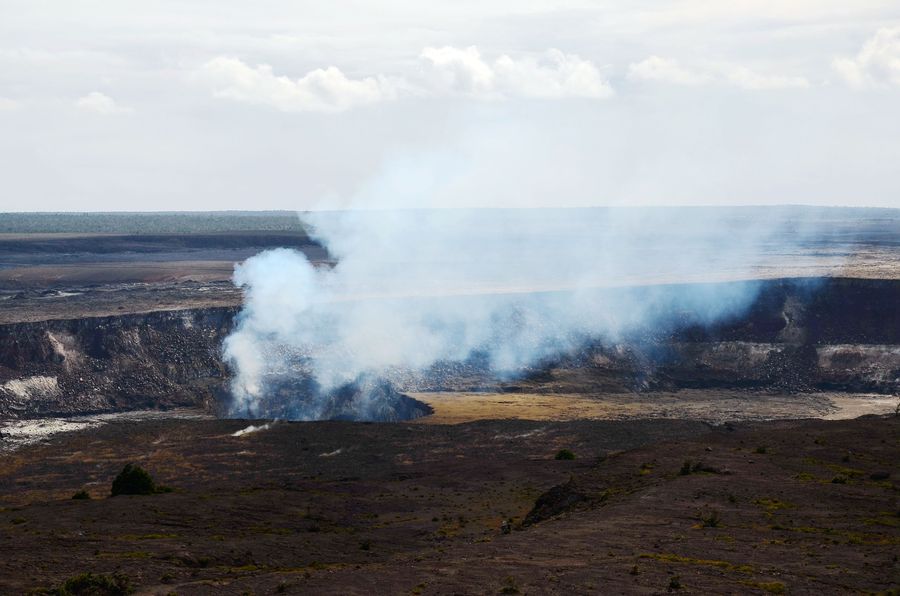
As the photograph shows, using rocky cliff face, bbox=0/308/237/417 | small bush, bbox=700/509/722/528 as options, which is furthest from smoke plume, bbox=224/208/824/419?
small bush, bbox=700/509/722/528

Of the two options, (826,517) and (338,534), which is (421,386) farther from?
(826,517)

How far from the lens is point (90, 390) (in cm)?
8988

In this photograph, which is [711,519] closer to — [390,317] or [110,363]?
[110,363]

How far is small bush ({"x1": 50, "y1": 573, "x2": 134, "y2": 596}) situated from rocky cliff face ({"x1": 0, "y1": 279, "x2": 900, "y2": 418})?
5185 cm

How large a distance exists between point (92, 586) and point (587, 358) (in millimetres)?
76817

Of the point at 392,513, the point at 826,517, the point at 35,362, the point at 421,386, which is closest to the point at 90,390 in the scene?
the point at 35,362

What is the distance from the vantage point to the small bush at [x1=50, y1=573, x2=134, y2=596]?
35250 mm

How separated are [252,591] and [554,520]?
15697 mm

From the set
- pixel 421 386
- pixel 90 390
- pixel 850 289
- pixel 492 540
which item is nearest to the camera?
pixel 492 540

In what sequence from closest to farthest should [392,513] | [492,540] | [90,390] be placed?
[492,540]
[392,513]
[90,390]

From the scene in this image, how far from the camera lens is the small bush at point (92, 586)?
3525cm

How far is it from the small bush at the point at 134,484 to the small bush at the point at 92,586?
18486 millimetres

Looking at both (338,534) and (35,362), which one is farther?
(35,362)

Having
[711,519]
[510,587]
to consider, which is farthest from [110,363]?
[510,587]
